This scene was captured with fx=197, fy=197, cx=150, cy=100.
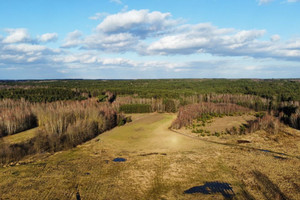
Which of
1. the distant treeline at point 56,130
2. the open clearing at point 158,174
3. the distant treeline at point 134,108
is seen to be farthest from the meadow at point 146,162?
the distant treeline at point 134,108

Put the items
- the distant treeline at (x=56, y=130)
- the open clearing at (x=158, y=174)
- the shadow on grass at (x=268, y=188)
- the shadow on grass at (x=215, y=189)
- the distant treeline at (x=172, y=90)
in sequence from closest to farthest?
the shadow on grass at (x=268, y=188) → the shadow on grass at (x=215, y=189) → the open clearing at (x=158, y=174) → the distant treeline at (x=56, y=130) → the distant treeline at (x=172, y=90)

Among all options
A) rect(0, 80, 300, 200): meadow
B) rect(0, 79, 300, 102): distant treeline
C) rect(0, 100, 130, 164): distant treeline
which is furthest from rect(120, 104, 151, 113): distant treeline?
rect(0, 80, 300, 200): meadow

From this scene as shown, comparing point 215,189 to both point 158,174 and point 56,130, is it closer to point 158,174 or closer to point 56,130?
point 158,174

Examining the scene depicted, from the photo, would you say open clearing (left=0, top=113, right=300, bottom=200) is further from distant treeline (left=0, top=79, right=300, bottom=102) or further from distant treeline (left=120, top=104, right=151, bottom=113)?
distant treeline (left=0, top=79, right=300, bottom=102)

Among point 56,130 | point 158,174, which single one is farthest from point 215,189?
point 56,130

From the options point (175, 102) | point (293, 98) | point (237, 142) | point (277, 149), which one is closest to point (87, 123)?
point (237, 142)

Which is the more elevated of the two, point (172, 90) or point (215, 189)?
point (172, 90)

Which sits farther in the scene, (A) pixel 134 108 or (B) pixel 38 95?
(B) pixel 38 95

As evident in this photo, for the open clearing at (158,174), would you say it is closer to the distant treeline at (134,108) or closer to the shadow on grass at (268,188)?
the shadow on grass at (268,188)
